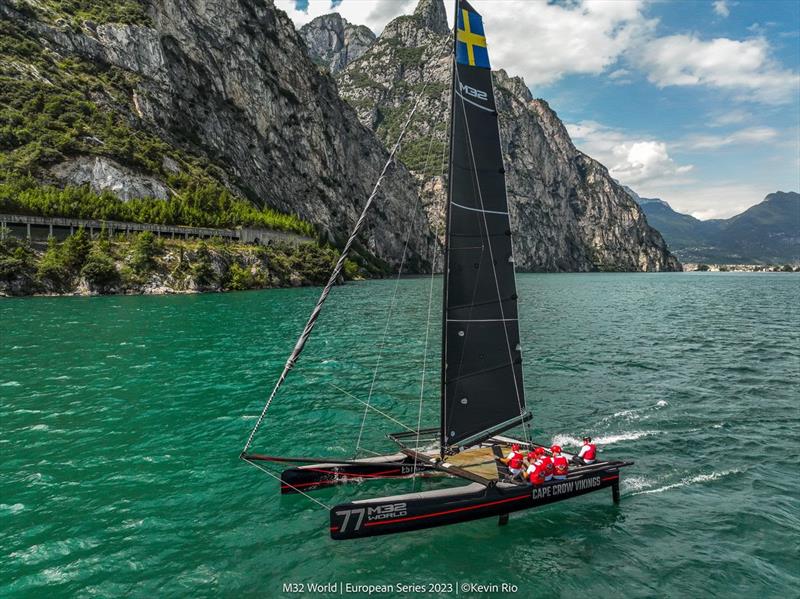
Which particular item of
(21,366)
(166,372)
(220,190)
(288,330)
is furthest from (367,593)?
(220,190)

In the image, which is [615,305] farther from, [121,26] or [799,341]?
[121,26]

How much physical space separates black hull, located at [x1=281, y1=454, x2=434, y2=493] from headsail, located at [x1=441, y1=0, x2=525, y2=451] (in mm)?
1636

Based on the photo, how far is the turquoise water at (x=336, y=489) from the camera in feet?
39.5

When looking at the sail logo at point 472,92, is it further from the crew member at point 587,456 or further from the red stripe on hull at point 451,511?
the red stripe on hull at point 451,511

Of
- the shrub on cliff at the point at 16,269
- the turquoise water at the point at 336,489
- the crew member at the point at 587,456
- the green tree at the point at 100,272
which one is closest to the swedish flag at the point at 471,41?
the crew member at the point at 587,456

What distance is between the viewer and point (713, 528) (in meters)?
14.5

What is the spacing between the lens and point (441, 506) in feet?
42.7

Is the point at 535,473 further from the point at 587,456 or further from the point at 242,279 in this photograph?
the point at 242,279

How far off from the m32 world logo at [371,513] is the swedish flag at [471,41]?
46.1 ft

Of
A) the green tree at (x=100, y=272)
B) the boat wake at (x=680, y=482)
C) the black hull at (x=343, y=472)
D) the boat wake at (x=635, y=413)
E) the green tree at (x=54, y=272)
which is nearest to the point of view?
the black hull at (x=343, y=472)

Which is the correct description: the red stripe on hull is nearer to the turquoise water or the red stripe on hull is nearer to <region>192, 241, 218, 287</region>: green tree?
the turquoise water

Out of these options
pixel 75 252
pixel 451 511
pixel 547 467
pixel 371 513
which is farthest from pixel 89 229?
pixel 547 467

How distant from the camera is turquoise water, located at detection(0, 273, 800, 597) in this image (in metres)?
12.0

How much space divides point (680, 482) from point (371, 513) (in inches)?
511
